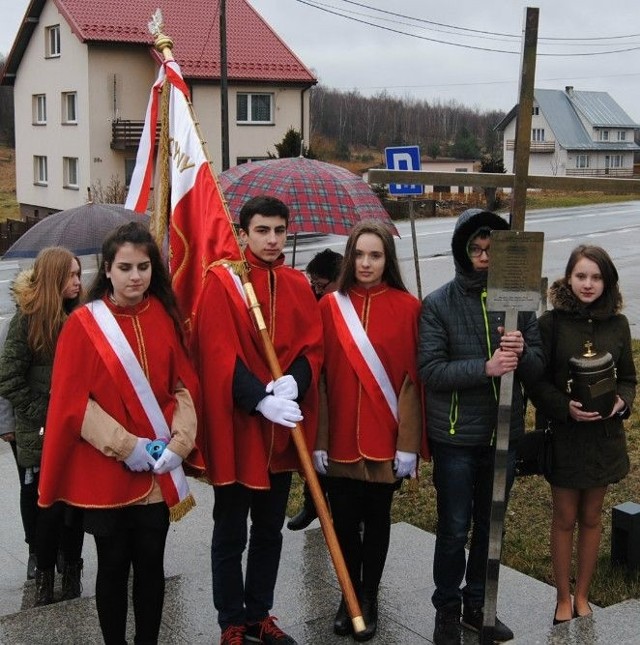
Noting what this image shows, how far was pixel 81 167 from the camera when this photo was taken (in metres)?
33.9

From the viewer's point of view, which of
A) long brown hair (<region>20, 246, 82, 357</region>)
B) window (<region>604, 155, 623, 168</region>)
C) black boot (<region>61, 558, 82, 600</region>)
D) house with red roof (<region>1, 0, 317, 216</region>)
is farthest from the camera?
window (<region>604, 155, 623, 168</region>)

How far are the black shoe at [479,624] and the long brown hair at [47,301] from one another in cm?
234

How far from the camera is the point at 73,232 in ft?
18.5

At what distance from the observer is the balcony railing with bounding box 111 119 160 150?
32531 millimetres

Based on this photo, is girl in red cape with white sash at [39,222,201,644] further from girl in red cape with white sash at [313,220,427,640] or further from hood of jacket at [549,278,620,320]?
hood of jacket at [549,278,620,320]

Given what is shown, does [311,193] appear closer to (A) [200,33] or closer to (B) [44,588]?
(B) [44,588]

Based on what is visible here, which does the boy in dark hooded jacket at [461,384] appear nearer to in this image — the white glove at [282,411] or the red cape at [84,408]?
the white glove at [282,411]

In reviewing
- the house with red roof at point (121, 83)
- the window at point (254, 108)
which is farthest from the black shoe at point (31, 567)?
the window at point (254, 108)

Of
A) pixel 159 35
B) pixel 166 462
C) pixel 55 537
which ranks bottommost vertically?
pixel 55 537

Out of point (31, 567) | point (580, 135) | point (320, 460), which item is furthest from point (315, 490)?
point (580, 135)

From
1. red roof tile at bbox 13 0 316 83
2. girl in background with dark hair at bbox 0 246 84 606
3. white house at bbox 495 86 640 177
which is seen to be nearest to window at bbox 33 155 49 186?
red roof tile at bbox 13 0 316 83

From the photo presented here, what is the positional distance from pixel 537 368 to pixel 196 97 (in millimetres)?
31018

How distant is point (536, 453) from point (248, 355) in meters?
1.43

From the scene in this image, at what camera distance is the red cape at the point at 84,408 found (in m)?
3.51
